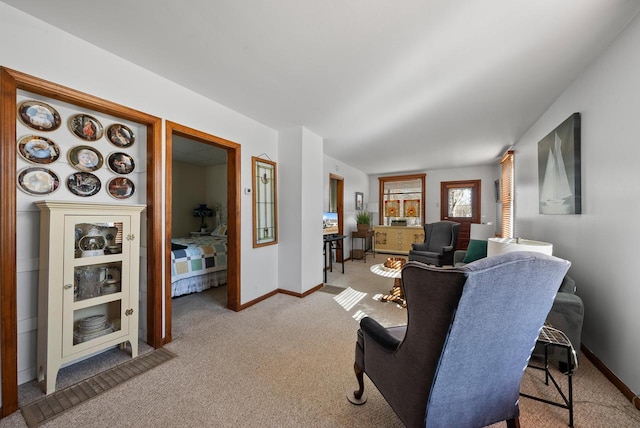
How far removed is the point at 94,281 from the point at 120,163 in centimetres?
100

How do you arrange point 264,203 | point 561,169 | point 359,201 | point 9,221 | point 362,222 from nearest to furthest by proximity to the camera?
point 9,221 < point 561,169 < point 264,203 < point 362,222 < point 359,201

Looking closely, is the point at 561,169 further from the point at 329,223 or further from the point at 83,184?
the point at 83,184

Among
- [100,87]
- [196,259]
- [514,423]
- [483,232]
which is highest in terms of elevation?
[100,87]

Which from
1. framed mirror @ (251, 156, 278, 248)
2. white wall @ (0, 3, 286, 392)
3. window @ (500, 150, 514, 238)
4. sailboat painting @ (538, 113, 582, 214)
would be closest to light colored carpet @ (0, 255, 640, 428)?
white wall @ (0, 3, 286, 392)

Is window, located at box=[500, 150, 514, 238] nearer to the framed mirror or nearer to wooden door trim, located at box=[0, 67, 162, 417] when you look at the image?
the framed mirror

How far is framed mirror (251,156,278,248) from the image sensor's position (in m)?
3.33

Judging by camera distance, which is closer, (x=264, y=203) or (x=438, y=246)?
(x=264, y=203)

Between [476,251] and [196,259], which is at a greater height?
[476,251]

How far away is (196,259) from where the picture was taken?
12.0 feet

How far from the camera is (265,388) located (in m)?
1.72

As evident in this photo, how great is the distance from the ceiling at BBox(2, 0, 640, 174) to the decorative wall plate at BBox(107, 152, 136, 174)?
808 millimetres

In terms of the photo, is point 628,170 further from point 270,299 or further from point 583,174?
point 270,299

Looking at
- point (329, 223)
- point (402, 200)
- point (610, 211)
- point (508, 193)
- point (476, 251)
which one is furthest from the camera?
point (402, 200)

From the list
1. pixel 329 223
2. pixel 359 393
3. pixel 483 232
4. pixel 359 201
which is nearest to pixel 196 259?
pixel 329 223
